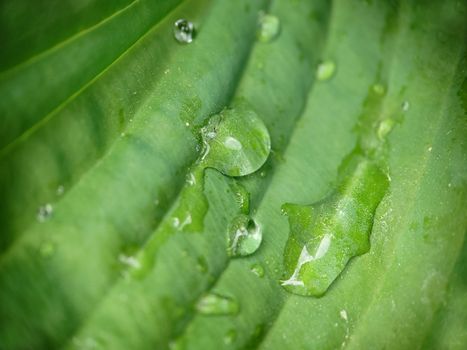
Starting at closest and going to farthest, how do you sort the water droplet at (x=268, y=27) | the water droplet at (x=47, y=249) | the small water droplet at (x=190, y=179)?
the water droplet at (x=47, y=249), the small water droplet at (x=190, y=179), the water droplet at (x=268, y=27)

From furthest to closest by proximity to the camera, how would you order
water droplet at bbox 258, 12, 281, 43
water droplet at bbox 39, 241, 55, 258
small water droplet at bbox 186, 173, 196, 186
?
water droplet at bbox 258, 12, 281, 43, small water droplet at bbox 186, 173, 196, 186, water droplet at bbox 39, 241, 55, 258

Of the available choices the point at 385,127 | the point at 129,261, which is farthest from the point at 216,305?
the point at 385,127

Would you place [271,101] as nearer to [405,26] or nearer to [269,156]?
[269,156]

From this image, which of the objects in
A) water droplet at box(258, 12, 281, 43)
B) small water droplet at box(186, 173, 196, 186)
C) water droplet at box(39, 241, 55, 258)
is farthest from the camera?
water droplet at box(258, 12, 281, 43)

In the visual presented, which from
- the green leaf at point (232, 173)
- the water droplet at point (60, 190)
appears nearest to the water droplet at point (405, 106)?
the green leaf at point (232, 173)

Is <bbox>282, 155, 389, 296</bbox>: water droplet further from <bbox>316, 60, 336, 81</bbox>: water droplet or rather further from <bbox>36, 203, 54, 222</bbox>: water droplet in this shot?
<bbox>36, 203, 54, 222</bbox>: water droplet

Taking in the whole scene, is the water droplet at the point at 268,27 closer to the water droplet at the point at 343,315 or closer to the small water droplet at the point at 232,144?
the small water droplet at the point at 232,144

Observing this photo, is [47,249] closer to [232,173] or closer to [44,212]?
[44,212]

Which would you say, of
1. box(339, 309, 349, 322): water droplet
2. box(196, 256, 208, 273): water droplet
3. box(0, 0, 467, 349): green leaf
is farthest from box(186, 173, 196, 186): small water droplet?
box(339, 309, 349, 322): water droplet
